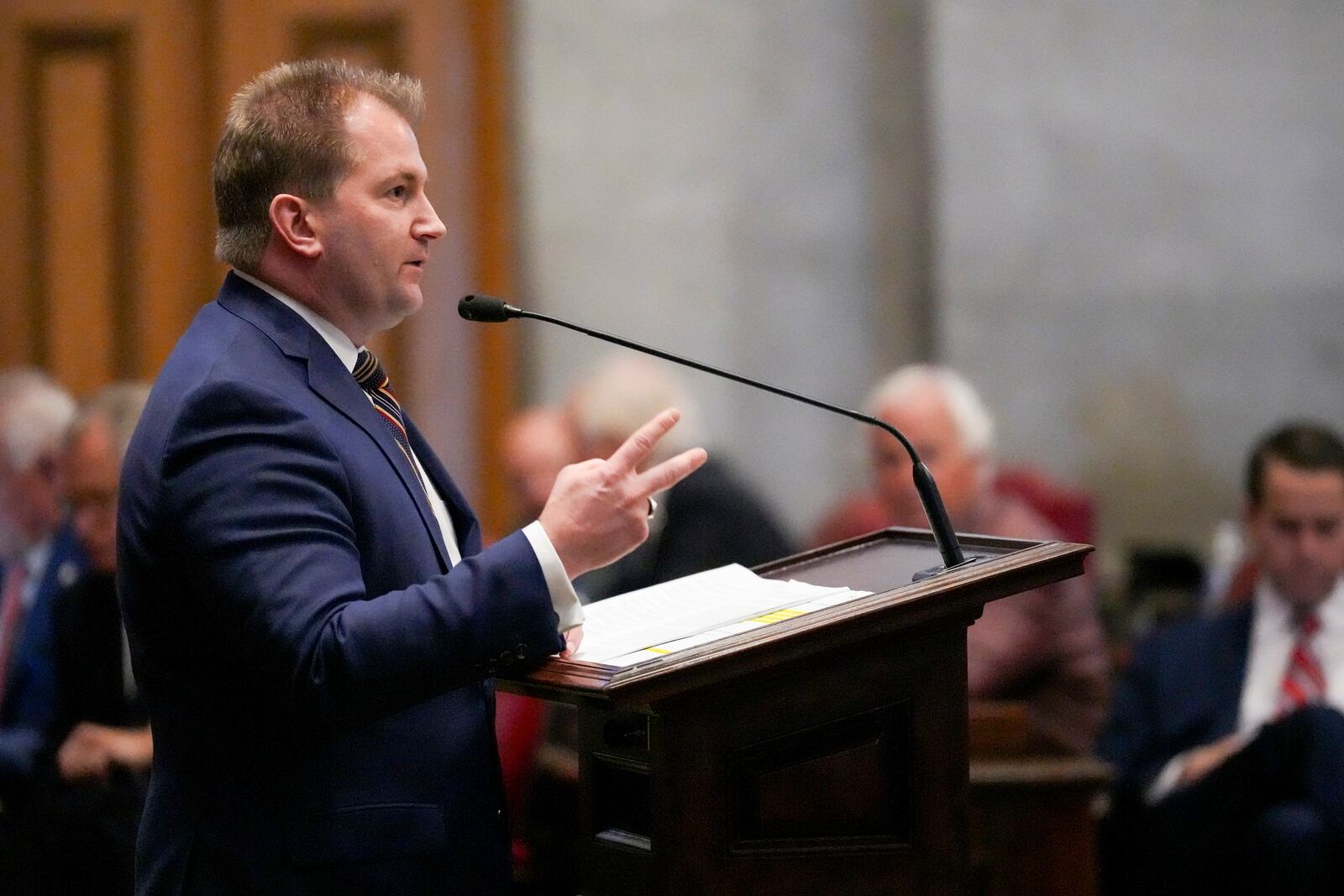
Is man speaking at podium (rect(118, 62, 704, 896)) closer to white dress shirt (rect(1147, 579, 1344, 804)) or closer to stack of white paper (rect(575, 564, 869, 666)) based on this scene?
stack of white paper (rect(575, 564, 869, 666))

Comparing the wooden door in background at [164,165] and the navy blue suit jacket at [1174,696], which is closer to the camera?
the navy blue suit jacket at [1174,696]

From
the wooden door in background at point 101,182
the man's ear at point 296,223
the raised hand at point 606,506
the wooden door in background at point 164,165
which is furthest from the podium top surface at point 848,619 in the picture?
the wooden door in background at point 101,182

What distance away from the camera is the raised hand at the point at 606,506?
5.44 feet

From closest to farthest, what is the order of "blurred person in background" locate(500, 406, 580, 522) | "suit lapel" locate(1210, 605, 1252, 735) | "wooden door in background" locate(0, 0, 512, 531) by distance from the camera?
"suit lapel" locate(1210, 605, 1252, 735) → "blurred person in background" locate(500, 406, 580, 522) → "wooden door in background" locate(0, 0, 512, 531)

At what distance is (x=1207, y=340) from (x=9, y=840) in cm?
387

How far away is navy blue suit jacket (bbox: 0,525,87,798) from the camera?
13.4ft

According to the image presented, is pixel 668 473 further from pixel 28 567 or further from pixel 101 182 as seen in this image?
pixel 101 182

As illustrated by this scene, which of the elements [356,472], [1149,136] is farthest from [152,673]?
[1149,136]

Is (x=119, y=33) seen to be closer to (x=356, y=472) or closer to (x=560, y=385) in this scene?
(x=560, y=385)

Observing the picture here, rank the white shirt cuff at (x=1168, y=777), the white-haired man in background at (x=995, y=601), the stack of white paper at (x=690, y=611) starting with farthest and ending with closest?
the white-haired man in background at (x=995, y=601)
the white shirt cuff at (x=1168, y=777)
the stack of white paper at (x=690, y=611)

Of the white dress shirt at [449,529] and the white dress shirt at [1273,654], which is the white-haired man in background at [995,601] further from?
the white dress shirt at [449,529]

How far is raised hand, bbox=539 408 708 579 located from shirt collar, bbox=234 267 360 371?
33 centimetres

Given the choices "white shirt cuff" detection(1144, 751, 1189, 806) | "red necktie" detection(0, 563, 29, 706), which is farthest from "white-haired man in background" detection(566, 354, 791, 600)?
"red necktie" detection(0, 563, 29, 706)

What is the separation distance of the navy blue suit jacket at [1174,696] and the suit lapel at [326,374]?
237cm
